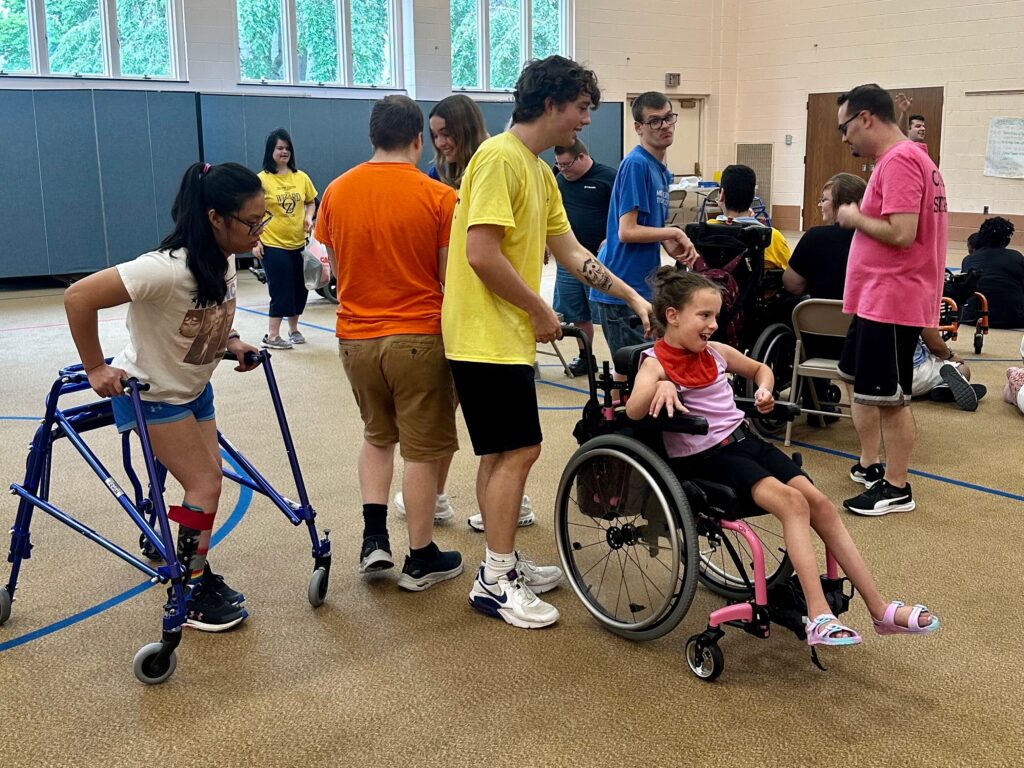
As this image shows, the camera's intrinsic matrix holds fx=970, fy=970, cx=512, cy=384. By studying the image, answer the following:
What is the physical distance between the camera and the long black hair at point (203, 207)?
2.32m

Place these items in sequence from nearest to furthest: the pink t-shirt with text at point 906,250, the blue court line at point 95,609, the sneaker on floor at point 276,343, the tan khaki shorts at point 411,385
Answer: the blue court line at point 95,609
the tan khaki shorts at point 411,385
the pink t-shirt with text at point 906,250
the sneaker on floor at point 276,343

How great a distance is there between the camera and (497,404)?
250 centimetres

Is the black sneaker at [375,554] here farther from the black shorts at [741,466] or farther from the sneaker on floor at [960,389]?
the sneaker on floor at [960,389]

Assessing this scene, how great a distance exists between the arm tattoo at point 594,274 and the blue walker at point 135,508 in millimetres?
906

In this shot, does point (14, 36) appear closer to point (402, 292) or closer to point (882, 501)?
point (402, 292)

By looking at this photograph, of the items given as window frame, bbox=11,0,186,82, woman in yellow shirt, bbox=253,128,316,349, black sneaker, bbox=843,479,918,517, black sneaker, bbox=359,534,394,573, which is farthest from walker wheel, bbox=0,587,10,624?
window frame, bbox=11,0,186,82

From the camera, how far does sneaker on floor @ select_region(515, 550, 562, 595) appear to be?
110 inches

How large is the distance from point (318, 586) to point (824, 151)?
42.9 ft

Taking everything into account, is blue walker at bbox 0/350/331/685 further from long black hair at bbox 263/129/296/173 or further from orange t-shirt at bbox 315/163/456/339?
long black hair at bbox 263/129/296/173

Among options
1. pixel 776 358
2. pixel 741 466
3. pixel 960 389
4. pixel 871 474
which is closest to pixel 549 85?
pixel 741 466

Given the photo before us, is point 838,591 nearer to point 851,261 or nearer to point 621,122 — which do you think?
point 851,261

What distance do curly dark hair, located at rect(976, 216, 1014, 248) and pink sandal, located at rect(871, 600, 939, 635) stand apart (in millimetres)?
5208

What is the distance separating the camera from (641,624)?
2.40m

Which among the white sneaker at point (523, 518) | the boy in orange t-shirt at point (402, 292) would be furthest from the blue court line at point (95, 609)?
the white sneaker at point (523, 518)
